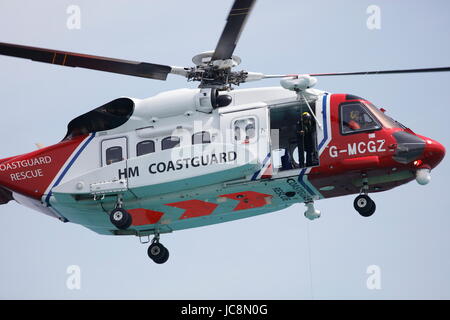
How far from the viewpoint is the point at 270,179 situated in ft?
59.6

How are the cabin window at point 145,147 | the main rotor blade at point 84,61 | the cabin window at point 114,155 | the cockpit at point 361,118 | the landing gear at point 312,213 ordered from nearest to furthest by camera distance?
the cockpit at point 361,118
the landing gear at point 312,213
the main rotor blade at point 84,61
the cabin window at point 145,147
the cabin window at point 114,155

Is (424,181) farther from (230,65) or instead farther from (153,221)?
(153,221)

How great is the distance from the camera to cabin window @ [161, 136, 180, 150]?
18906mm

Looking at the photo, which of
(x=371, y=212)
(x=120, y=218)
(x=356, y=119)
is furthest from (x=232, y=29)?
(x=120, y=218)

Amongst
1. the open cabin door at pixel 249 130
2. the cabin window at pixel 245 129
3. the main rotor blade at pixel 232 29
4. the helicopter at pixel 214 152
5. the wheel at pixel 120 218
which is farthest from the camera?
the wheel at pixel 120 218

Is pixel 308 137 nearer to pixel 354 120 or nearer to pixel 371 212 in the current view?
pixel 354 120

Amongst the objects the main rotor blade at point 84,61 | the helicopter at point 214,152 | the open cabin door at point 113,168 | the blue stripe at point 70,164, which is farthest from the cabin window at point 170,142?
the blue stripe at point 70,164

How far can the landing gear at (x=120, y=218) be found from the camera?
1897cm

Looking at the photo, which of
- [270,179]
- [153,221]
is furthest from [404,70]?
[153,221]

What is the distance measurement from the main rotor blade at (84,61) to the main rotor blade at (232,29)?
133cm

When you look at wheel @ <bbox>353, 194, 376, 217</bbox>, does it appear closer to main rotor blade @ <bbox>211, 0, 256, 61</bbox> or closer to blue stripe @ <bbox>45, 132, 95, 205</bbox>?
main rotor blade @ <bbox>211, 0, 256, 61</bbox>

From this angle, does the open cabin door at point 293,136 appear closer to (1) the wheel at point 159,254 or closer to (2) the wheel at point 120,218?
(2) the wheel at point 120,218

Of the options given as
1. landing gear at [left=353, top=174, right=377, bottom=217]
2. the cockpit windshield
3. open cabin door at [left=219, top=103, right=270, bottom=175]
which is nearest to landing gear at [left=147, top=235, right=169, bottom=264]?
open cabin door at [left=219, top=103, right=270, bottom=175]

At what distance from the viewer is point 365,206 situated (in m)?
17.8
